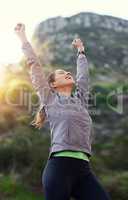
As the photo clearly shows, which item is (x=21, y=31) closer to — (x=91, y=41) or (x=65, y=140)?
(x=65, y=140)

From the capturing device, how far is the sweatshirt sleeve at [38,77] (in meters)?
4.12

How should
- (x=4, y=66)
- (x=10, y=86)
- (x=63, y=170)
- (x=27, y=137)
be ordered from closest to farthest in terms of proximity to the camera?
1. (x=63, y=170)
2. (x=27, y=137)
3. (x=10, y=86)
4. (x=4, y=66)

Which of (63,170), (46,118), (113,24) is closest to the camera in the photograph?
(63,170)

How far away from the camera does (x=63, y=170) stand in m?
3.84

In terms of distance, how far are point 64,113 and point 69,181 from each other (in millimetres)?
463

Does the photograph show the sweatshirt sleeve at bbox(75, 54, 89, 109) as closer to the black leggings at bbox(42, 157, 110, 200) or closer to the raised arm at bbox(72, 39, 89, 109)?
the raised arm at bbox(72, 39, 89, 109)

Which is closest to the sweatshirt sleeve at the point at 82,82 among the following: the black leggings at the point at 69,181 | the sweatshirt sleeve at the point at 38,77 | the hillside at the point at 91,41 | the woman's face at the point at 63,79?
the woman's face at the point at 63,79

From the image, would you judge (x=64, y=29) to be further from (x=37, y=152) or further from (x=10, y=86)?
(x=37, y=152)

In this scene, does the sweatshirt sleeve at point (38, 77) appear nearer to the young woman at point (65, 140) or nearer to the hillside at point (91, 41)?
the young woman at point (65, 140)

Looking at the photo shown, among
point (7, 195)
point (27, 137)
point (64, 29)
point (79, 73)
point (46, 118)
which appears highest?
point (64, 29)

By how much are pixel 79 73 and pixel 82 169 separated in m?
0.86

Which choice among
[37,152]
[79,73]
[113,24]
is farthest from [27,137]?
[113,24]

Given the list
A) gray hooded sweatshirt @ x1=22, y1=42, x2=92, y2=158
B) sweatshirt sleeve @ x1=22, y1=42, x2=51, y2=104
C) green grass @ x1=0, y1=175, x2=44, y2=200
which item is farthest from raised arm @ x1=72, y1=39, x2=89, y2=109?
green grass @ x1=0, y1=175, x2=44, y2=200

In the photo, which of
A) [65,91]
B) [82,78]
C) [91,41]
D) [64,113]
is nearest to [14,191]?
[82,78]
